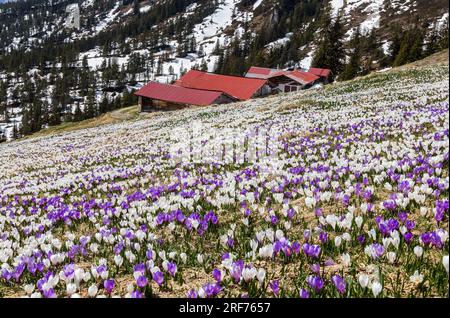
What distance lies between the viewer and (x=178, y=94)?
8769 cm

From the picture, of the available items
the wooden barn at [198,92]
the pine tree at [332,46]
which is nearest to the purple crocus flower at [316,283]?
the wooden barn at [198,92]

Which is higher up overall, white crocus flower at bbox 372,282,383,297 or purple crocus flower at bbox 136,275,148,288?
white crocus flower at bbox 372,282,383,297

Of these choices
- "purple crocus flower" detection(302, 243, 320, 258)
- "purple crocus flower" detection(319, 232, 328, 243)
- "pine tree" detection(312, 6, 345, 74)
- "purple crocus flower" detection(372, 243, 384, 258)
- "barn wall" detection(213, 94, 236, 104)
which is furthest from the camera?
"pine tree" detection(312, 6, 345, 74)

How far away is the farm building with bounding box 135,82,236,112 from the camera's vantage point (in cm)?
8419

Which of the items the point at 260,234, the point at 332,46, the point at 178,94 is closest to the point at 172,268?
the point at 260,234

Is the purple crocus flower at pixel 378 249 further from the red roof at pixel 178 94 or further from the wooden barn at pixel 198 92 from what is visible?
the red roof at pixel 178 94

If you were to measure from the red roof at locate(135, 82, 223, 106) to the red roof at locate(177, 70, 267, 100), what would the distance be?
9084 mm

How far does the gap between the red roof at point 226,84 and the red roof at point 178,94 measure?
29.8 feet

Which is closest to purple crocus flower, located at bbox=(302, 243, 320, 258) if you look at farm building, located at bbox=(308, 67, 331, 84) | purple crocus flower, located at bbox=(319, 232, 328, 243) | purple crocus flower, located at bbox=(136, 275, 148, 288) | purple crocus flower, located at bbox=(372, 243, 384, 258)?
purple crocus flower, located at bbox=(319, 232, 328, 243)

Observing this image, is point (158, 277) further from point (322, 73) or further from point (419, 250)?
point (322, 73)

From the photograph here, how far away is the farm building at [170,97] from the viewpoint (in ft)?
276

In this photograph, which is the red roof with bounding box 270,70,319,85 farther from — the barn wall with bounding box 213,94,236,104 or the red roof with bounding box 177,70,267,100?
the barn wall with bounding box 213,94,236,104
